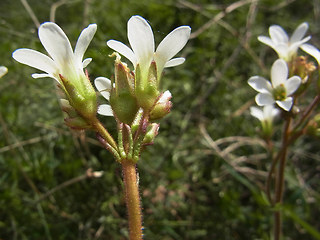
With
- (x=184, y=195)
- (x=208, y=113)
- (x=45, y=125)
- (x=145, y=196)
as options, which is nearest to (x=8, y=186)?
(x=45, y=125)

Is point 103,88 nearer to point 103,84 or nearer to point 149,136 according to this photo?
point 103,84

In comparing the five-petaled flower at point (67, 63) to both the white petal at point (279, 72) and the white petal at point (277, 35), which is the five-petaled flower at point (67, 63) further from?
the white petal at point (277, 35)

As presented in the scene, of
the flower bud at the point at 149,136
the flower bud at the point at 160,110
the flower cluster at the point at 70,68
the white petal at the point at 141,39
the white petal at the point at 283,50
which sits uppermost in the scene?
the white petal at the point at 283,50

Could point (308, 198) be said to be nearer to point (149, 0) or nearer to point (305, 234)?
point (305, 234)

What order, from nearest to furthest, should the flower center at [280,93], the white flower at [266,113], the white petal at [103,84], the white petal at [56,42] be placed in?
1. the white petal at [56,42]
2. the white petal at [103,84]
3. the flower center at [280,93]
4. the white flower at [266,113]

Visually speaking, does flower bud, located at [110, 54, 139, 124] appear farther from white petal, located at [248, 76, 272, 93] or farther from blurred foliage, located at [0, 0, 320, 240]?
white petal, located at [248, 76, 272, 93]

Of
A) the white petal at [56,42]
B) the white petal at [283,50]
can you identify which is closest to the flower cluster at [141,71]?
the white petal at [56,42]
